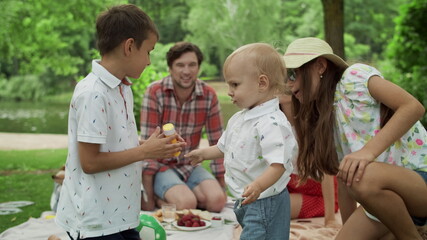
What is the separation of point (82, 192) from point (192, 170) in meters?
2.37

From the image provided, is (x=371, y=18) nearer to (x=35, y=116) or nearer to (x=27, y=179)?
(x=35, y=116)

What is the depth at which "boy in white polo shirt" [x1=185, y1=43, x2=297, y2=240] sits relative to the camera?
2.37 metres

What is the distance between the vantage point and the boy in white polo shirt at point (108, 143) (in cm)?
225

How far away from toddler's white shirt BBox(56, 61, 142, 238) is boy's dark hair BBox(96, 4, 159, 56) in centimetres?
12

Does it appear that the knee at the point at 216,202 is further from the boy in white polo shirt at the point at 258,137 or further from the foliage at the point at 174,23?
the foliage at the point at 174,23

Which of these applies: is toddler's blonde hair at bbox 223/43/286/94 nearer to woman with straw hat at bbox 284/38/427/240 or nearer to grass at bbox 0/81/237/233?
woman with straw hat at bbox 284/38/427/240

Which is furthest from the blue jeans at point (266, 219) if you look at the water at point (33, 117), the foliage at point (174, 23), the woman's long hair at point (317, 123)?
the foliage at point (174, 23)

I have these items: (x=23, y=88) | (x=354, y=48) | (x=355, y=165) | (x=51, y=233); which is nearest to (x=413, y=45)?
(x=355, y=165)

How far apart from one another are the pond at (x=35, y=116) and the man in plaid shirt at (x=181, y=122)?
5.92 m

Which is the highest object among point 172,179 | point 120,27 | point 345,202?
point 120,27

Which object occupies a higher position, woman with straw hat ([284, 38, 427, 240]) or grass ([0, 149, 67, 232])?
woman with straw hat ([284, 38, 427, 240])

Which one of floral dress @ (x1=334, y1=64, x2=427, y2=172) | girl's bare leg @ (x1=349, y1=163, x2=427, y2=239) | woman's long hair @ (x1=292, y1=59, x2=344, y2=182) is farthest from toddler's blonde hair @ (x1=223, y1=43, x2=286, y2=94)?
girl's bare leg @ (x1=349, y1=163, x2=427, y2=239)

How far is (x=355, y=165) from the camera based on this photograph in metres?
2.52

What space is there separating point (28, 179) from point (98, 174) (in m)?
3.81
